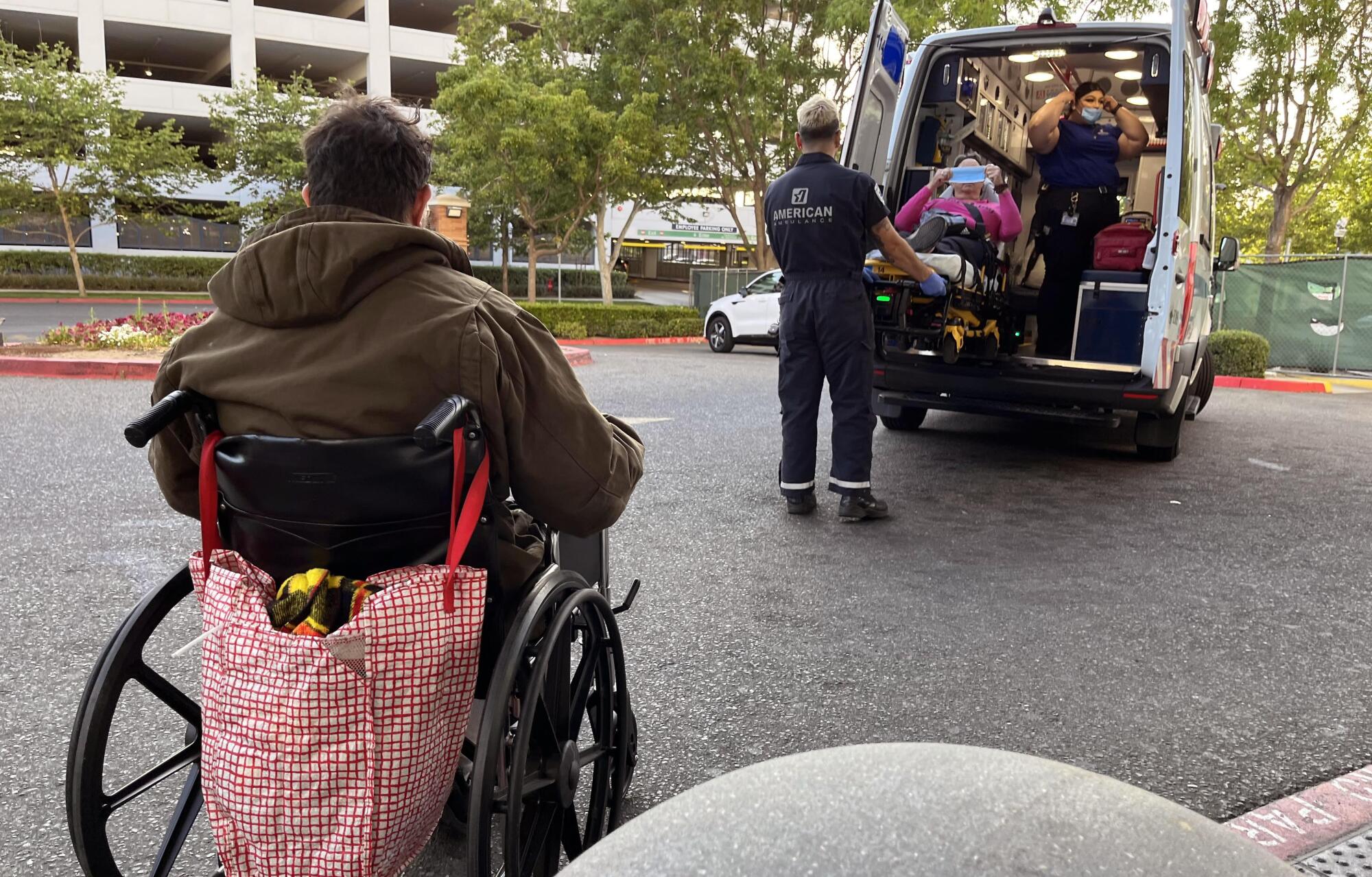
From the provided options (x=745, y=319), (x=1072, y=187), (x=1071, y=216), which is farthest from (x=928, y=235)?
(x=745, y=319)

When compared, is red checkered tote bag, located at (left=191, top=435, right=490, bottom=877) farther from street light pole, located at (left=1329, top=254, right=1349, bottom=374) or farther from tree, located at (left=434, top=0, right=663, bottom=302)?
tree, located at (left=434, top=0, right=663, bottom=302)

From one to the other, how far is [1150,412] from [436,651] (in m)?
5.28

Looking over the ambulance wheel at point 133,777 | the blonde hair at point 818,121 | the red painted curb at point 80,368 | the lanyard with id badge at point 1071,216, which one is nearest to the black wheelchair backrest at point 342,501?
the ambulance wheel at point 133,777

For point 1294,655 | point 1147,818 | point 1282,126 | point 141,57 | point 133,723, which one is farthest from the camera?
point 141,57

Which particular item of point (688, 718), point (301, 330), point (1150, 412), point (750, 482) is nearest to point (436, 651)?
point (301, 330)

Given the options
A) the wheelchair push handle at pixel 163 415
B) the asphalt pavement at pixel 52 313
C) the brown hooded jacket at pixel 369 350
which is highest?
the brown hooded jacket at pixel 369 350

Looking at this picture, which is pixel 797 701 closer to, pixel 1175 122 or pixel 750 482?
pixel 750 482

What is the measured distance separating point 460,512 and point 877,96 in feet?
17.2

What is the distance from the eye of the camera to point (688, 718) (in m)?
2.91

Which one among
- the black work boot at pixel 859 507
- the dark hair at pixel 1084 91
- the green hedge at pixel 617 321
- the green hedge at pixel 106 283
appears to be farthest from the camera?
the green hedge at pixel 106 283

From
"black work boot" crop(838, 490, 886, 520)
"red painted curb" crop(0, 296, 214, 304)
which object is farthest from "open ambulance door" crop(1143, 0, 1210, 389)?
"red painted curb" crop(0, 296, 214, 304)

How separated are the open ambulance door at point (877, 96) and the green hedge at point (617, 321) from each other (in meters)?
12.0

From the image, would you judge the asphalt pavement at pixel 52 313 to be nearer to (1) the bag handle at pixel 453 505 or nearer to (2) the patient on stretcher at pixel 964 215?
(2) the patient on stretcher at pixel 964 215

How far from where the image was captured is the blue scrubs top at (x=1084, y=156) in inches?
299
